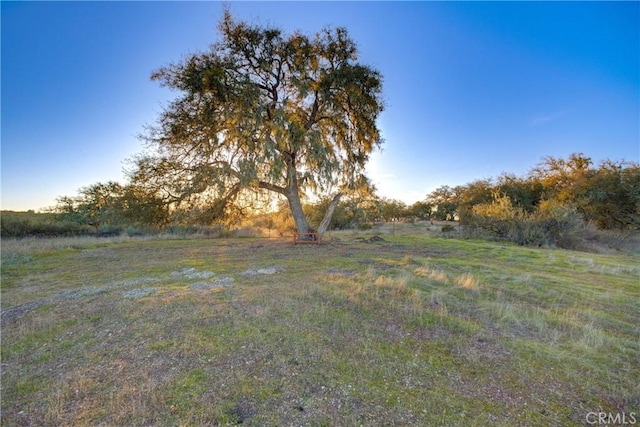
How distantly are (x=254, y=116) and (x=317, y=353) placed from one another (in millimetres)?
11297

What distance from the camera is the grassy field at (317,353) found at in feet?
7.63

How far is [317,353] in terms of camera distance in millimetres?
3182

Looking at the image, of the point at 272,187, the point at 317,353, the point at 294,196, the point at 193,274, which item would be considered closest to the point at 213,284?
the point at 193,274

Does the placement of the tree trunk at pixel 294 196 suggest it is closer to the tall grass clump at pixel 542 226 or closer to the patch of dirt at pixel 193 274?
the patch of dirt at pixel 193 274

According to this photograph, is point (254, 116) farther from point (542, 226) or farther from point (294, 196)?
point (542, 226)

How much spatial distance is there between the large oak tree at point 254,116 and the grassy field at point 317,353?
6.71 meters

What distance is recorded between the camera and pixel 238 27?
12172 mm

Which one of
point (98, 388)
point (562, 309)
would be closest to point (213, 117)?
point (98, 388)

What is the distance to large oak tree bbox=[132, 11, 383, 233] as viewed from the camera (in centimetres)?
1190

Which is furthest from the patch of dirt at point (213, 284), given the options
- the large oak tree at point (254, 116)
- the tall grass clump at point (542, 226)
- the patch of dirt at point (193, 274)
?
the tall grass clump at point (542, 226)

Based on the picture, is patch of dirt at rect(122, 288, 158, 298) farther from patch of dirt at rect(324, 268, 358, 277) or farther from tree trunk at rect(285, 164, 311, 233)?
tree trunk at rect(285, 164, 311, 233)

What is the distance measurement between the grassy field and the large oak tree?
6713 mm

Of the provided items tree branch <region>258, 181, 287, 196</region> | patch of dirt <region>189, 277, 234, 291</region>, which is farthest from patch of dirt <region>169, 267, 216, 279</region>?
tree branch <region>258, 181, 287, 196</region>

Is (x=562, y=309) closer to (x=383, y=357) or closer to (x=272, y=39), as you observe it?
(x=383, y=357)
